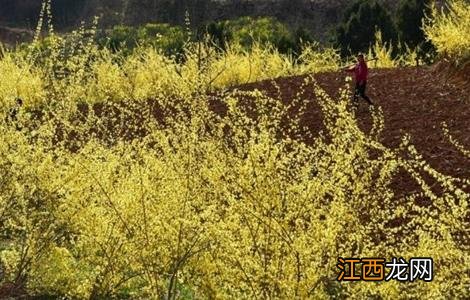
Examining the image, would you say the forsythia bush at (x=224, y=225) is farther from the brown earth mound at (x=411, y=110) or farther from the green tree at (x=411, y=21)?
the green tree at (x=411, y=21)

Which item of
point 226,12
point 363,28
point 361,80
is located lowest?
point 361,80

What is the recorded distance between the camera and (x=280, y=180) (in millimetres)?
4941

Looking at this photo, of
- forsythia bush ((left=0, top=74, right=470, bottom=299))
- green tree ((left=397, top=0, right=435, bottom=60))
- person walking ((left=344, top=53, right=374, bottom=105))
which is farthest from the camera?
green tree ((left=397, top=0, right=435, bottom=60))

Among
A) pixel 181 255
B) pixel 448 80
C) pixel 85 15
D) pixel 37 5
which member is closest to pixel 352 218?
pixel 181 255

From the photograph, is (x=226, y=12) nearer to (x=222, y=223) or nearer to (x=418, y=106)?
(x=418, y=106)

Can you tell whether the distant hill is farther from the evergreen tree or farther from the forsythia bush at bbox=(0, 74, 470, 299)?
the forsythia bush at bbox=(0, 74, 470, 299)

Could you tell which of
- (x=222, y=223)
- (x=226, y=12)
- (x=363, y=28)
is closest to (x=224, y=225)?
(x=222, y=223)

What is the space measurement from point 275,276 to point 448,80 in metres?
7.72

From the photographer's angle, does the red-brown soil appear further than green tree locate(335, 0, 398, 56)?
No

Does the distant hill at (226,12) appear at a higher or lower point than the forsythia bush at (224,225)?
higher

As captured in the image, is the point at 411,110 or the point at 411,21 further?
the point at 411,21

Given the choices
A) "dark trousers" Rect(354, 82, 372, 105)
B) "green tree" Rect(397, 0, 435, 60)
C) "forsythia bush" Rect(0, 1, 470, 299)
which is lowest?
"forsythia bush" Rect(0, 1, 470, 299)

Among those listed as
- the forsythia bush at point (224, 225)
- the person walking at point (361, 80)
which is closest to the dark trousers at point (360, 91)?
the person walking at point (361, 80)

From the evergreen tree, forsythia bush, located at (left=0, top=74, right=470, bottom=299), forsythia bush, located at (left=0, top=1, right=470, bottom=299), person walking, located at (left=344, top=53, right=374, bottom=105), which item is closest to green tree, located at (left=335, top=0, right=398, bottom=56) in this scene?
the evergreen tree
